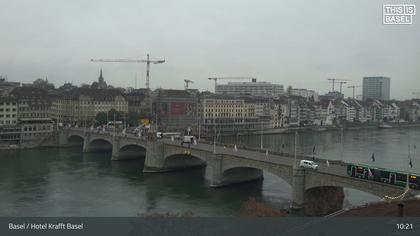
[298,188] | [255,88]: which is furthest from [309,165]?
[255,88]

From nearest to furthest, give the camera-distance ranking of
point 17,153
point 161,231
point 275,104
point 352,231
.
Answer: point 352,231
point 161,231
point 17,153
point 275,104

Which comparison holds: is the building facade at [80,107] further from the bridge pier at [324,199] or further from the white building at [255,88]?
the white building at [255,88]

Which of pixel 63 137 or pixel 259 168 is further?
pixel 63 137

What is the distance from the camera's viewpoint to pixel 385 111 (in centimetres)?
13638

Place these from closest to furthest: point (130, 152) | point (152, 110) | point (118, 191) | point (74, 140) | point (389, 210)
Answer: point (389, 210)
point (118, 191)
point (130, 152)
point (74, 140)
point (152, 110)

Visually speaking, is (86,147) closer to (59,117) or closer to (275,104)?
(59,117)

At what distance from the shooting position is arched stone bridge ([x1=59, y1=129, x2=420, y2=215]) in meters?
21.3

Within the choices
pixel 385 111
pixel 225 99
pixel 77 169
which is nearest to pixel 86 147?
pixel 77 169

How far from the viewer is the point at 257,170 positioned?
103 feet

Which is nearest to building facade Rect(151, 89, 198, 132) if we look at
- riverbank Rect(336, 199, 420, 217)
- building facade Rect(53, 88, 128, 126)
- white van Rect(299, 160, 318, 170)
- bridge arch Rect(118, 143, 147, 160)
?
building facade Rect(53, 88, 128, 126)

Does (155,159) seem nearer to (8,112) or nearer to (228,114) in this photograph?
(8,112)

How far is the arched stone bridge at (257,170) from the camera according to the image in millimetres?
21267

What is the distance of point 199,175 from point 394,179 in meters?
17.2
